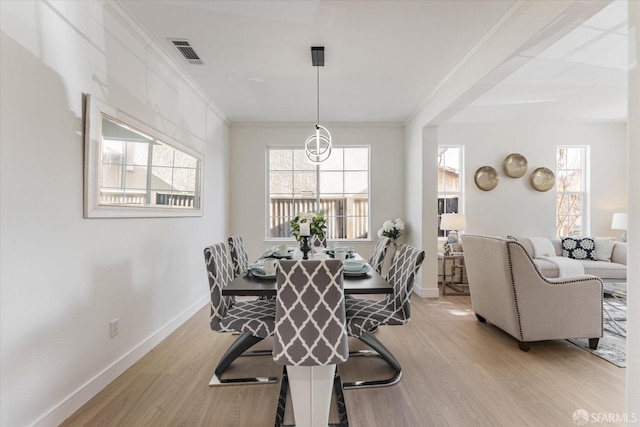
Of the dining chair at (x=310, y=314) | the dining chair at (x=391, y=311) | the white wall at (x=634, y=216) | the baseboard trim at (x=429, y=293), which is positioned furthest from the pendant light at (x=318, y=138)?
the baseboard trim at (x=429, y=293)

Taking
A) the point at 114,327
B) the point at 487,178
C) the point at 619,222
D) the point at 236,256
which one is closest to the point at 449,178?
the point at 487,178

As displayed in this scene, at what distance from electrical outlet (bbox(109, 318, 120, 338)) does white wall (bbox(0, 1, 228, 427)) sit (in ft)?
0.14

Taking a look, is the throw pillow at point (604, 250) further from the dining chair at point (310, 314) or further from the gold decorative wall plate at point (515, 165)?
the dining chair at point (310, 314)

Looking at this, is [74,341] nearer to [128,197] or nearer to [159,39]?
[128,197]

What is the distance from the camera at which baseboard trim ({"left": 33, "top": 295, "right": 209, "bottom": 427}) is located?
70.1 inches

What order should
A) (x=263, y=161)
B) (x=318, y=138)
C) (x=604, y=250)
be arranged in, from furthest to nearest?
(x=263, y=161)
(x=604, y=250)
(x=318, y=138)

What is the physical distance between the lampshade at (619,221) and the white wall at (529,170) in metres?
0.38

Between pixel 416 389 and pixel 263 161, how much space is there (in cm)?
402

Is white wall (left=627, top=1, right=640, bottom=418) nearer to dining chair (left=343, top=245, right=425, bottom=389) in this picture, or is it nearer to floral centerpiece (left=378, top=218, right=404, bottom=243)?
dining chair (left=343, top=245, right=425, bottom=389)

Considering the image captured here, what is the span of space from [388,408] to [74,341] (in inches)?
77.3

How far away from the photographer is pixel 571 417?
1871 mm

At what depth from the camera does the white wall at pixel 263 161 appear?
523cm

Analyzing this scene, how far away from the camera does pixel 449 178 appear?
5.56 metres

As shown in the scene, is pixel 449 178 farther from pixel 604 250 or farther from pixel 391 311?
pixel 391 311
